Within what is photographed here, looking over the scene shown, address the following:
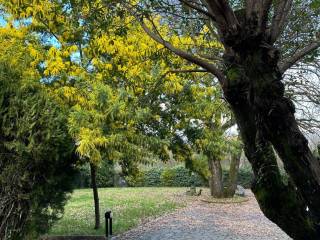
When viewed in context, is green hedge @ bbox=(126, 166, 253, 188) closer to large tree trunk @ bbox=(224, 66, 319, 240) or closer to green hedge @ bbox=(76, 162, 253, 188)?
green hedge @ bbox=(76, 162, 253, 188)

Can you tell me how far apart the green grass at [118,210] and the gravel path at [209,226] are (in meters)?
0.77

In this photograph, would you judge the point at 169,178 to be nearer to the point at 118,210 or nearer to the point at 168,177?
the point at 168,177

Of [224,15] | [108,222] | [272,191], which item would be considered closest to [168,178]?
[108,222]

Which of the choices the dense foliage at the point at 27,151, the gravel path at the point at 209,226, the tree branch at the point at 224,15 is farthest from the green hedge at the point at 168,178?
the tree branch at the point at 224,15

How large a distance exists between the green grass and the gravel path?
0.77 metres

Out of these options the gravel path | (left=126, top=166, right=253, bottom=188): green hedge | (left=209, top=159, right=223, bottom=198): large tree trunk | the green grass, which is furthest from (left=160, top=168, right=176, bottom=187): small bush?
the gravel path

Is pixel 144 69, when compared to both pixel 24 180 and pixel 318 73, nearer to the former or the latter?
pixel 24 180

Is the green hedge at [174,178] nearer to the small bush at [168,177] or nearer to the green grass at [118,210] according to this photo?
the small bush at [168,177]

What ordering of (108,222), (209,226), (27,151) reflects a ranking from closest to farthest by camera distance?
(27,151), (108,222), (209,226)

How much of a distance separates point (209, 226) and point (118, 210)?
568 centimetres

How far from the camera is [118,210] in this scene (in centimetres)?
2000

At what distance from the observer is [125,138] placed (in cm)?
943

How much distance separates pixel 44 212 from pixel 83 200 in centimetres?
1529

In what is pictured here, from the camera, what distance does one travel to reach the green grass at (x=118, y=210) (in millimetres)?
14703
